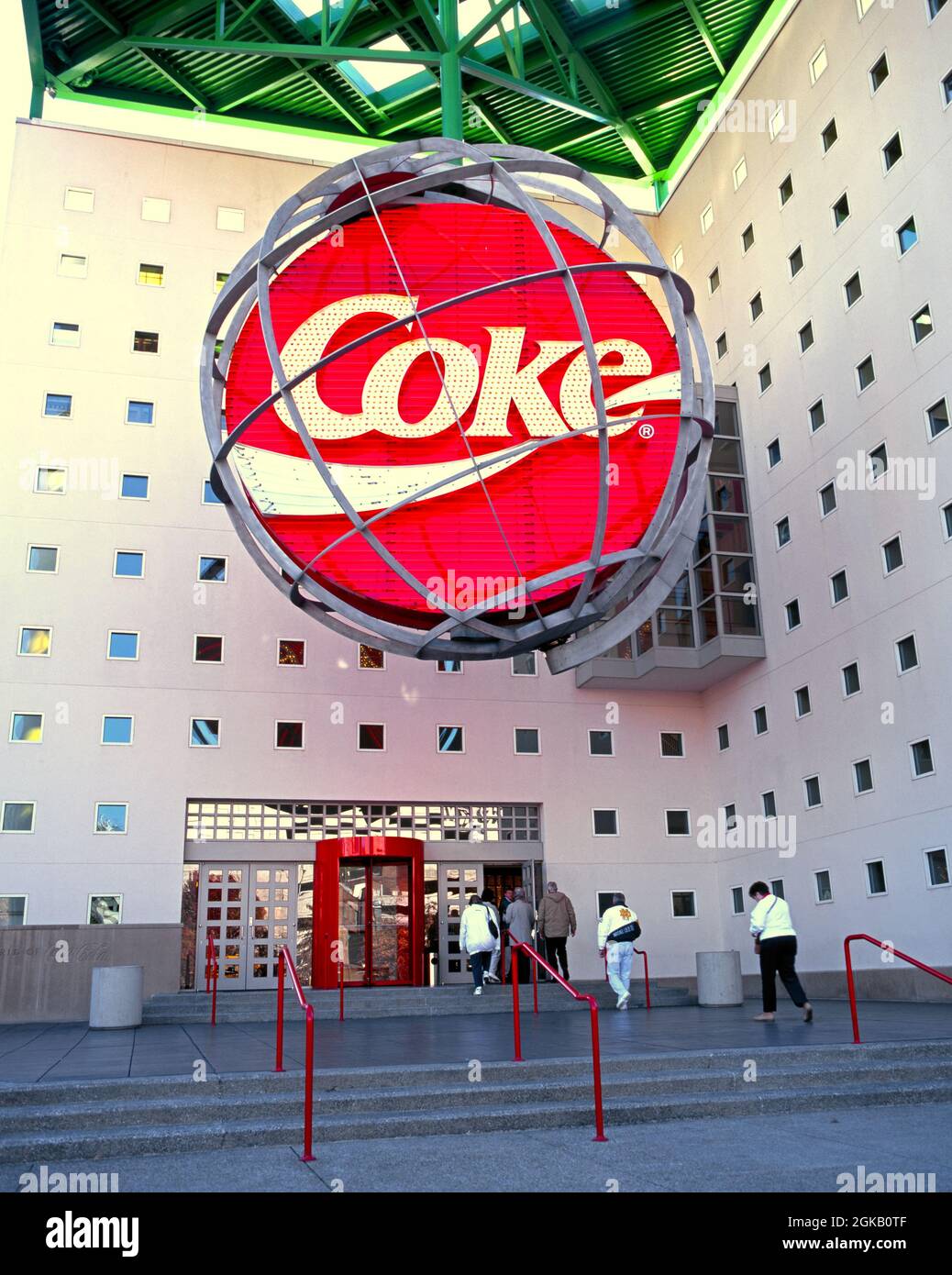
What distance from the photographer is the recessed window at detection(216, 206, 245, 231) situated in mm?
30984

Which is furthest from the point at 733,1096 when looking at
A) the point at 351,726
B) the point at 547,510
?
the point at 351,726

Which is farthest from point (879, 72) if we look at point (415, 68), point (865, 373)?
point (415, 68)

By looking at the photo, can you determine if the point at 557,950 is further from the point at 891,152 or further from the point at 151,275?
the point at 151,275

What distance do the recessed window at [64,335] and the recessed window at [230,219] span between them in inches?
200

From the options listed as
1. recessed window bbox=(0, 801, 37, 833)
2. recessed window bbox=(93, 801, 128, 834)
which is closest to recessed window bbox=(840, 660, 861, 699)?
recessed window bbox=(93, 801, 128, 834)

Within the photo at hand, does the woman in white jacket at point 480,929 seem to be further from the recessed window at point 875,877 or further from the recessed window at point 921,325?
the recessed window at point 921,325

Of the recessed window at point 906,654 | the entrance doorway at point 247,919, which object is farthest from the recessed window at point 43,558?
the recessed window at point 906,654

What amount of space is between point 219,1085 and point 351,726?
1836 cm

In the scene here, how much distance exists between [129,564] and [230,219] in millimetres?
10521

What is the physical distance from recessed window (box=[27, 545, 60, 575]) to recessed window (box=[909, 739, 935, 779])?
20.1 metres

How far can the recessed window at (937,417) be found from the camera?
21250mm

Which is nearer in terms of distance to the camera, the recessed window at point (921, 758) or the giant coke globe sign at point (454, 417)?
the giant coke globe sign at point (454, 417)

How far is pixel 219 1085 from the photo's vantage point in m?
10.1

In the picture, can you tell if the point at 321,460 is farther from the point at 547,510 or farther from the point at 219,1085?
the point at 219,1085
